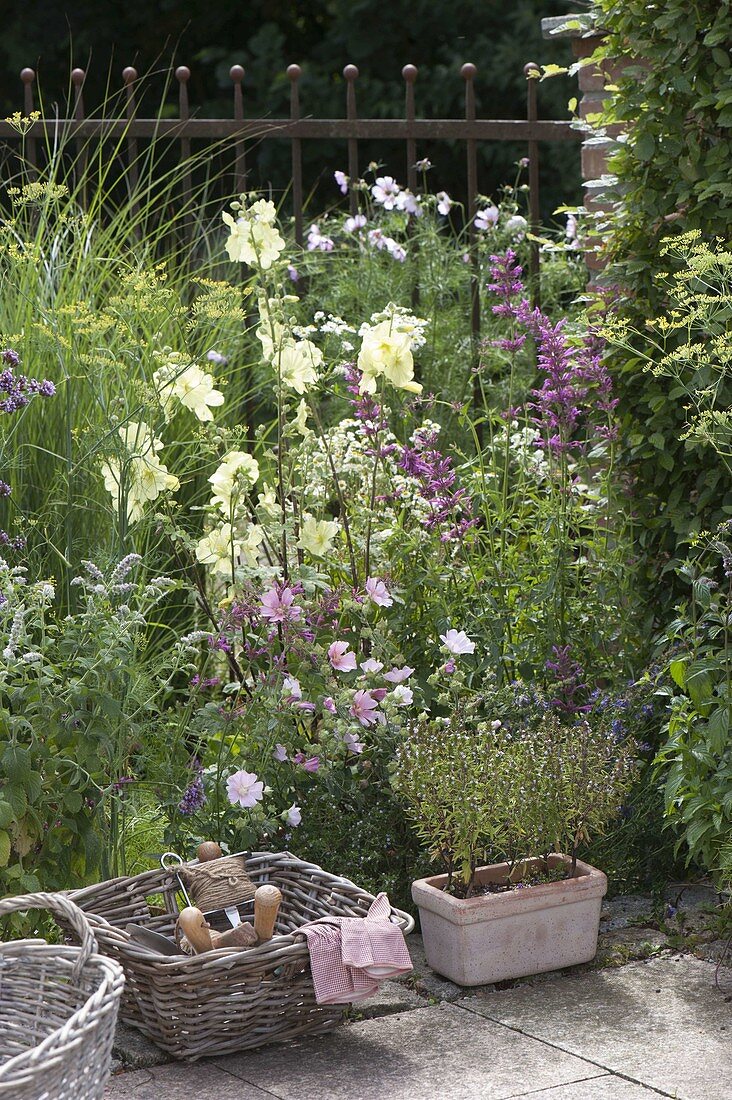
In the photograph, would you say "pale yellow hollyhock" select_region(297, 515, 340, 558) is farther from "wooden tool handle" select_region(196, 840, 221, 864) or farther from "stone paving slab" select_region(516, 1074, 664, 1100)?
"stone paving slab" select_region(516, 1074, 664, 1100)

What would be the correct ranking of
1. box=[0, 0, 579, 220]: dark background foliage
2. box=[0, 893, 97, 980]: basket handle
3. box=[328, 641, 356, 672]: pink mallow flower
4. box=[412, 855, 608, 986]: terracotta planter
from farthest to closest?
box=[0, 0, 579, 220]: dark background foliage → box=[328, 641, 356, 672]: pink mallow flower → box=[412, 855, 608, 986]: terracotta planter → box=[0, 893, 97, 980]: basket handle

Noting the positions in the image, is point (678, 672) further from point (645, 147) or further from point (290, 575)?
point (645, 147)

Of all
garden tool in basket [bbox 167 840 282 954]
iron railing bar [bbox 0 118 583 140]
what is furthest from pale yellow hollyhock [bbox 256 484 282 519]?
iron railing bar [bbox 0 118 583 140]

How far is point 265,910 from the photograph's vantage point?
9.41 ft

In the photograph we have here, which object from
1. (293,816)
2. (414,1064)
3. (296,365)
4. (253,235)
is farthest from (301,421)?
(414,1064)

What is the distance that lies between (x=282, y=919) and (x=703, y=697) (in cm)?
105

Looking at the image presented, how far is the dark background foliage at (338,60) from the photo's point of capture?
1158cm

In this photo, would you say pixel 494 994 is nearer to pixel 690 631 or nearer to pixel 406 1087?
pixel 406 1087

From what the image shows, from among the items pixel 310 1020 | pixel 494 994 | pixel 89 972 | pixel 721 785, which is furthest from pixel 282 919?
pixel 721 785

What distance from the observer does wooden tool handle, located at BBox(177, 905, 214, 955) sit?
2.80 metres

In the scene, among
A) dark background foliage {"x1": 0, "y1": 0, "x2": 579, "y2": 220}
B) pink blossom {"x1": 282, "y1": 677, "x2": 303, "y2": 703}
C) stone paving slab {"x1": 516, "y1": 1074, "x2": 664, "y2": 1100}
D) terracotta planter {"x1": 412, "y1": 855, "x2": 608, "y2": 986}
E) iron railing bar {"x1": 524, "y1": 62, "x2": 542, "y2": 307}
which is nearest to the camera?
stone paving slab {"x1": 516, "y1": 1074, "x2": 664, "y2": 1100}

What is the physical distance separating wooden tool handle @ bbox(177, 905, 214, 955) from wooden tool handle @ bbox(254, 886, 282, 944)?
0.11m

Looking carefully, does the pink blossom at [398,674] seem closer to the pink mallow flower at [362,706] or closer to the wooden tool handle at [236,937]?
the pink mallow flower at [362,706]

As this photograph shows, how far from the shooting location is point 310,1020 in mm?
2863
